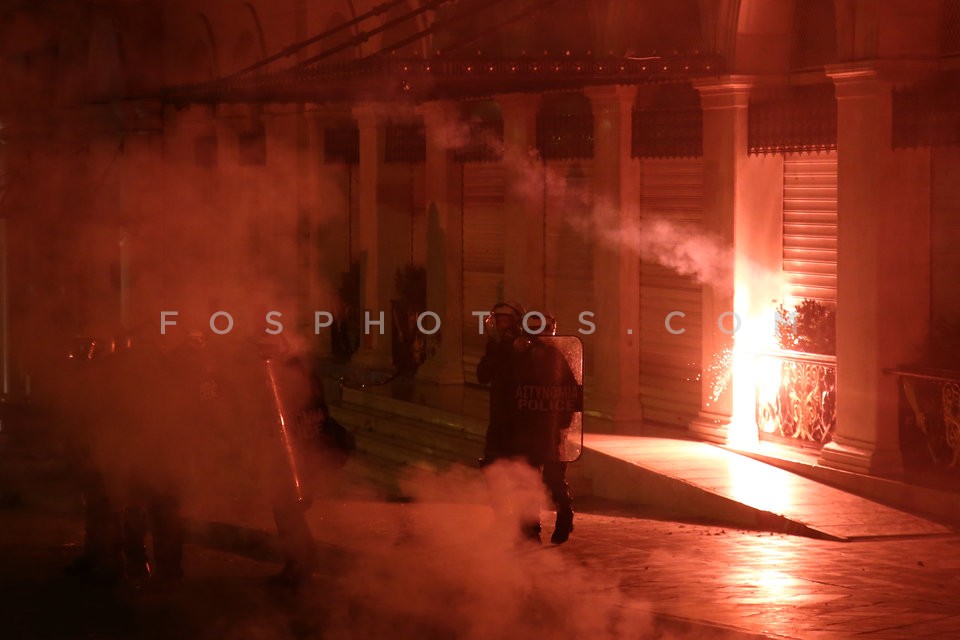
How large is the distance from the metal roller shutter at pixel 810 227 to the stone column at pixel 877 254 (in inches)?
29.6

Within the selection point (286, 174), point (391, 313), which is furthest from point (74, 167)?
point (391, 313)

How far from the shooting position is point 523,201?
1825cm

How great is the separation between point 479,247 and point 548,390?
888 cm

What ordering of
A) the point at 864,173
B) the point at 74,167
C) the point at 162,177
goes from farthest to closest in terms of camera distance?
the point at 74,167, the point at 162,177, the point at 864,173

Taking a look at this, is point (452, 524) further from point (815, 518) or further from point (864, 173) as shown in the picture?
point (864, 173)

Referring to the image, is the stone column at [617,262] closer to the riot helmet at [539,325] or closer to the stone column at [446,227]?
the stone column at [446,227]

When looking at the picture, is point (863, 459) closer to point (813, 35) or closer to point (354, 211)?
point (813, 35)

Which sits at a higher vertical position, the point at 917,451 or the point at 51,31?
the point at 51,31

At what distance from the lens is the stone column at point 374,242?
21.3m

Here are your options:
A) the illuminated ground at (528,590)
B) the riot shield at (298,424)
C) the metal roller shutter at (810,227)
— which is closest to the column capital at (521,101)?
the metal roller shutter at (810,227)

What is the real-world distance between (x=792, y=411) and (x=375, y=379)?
7.85 metres

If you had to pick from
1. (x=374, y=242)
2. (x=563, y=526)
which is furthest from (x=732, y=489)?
(x=374, y=242)

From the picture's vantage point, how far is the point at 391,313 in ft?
71.7

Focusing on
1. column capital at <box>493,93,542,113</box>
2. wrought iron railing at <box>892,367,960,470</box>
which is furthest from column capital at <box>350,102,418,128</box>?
wrought iron railing at <box>892,367,960,470</box>
